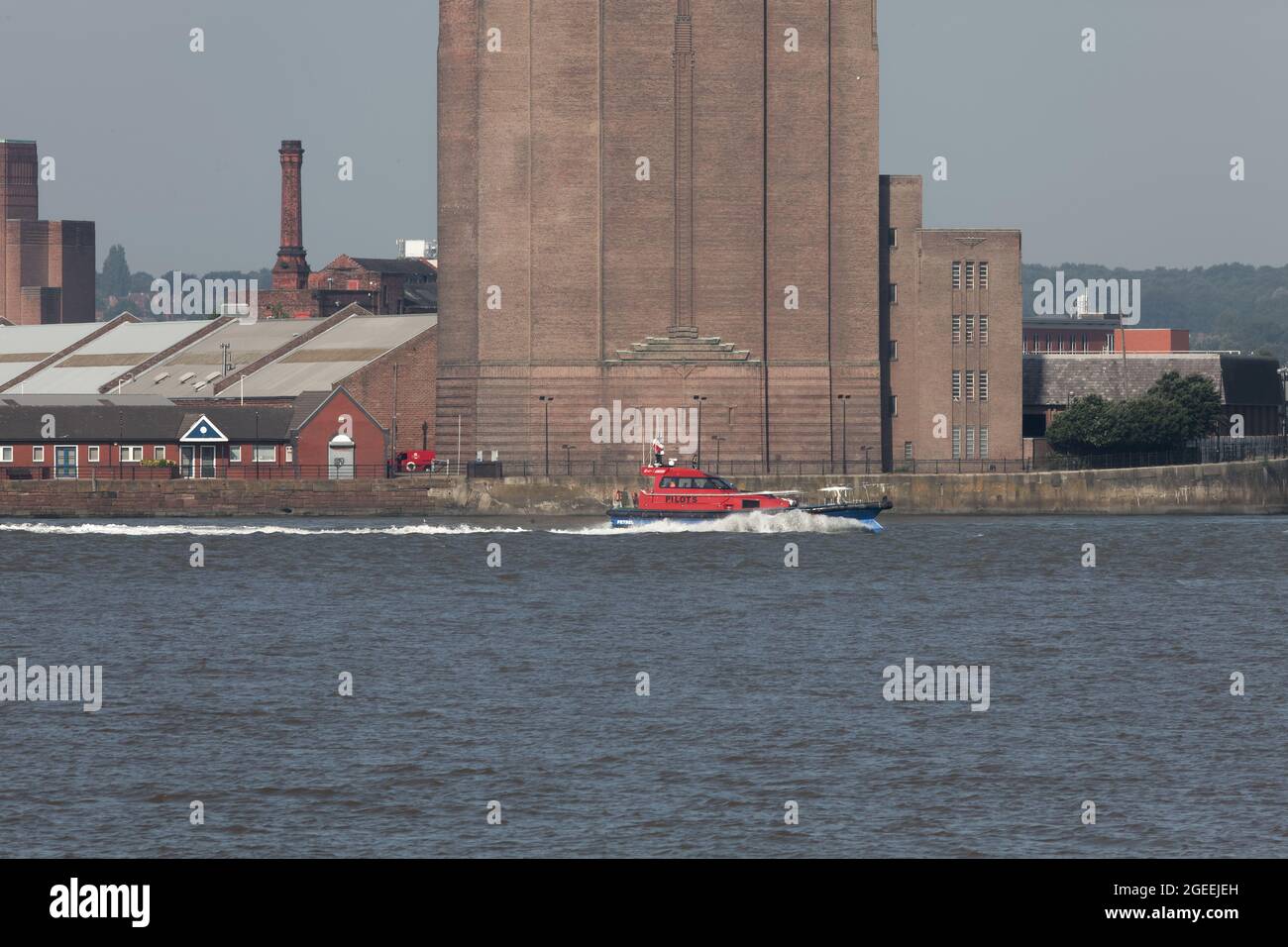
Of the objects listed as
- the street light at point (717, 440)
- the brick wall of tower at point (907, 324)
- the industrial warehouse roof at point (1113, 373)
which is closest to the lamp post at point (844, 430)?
the brick wall of tower at point (907, 324)

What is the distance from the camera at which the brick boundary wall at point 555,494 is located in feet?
377

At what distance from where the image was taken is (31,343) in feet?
549

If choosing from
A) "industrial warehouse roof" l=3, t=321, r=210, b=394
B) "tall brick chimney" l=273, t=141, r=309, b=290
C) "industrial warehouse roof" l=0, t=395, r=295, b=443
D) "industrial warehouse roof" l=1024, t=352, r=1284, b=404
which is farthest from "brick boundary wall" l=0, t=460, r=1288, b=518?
"tall brick chimney" l=273, t=141, r=309, b=290

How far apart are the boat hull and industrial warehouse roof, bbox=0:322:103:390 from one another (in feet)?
240

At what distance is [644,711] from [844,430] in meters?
82.6

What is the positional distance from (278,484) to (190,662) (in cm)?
6863

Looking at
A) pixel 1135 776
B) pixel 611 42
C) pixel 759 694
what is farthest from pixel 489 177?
pixel 1135 776

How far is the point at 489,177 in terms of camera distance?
122m

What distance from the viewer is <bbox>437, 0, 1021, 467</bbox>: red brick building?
120 meters

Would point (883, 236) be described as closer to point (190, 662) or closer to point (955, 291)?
point (955, 291)

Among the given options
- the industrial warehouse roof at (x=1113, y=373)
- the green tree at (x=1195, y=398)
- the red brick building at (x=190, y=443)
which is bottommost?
the red brick building at (x=190, y=443)

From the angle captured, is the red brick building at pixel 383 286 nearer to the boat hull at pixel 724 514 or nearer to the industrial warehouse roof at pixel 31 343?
the industrial warehouse roof at pixel 31 343

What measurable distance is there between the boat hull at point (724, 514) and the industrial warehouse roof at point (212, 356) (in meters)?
48.5

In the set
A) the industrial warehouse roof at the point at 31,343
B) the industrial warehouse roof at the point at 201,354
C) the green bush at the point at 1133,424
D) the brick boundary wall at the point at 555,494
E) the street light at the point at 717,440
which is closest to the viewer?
the brick boundary wall at the point at 555,494
